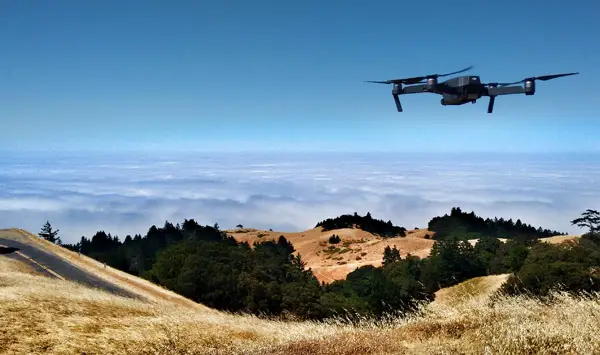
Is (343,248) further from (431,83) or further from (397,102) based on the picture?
(431,83)

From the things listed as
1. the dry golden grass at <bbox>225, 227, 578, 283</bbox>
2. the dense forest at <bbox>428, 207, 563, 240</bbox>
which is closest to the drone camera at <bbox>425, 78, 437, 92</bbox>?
the dry golden grass at <bbox>225, 227, 578, 283</bbox>

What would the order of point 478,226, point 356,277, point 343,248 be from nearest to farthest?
point 356,277, point 343,248, point 478,226

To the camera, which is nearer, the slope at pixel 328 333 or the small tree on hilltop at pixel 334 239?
the slope at pixel 328 333

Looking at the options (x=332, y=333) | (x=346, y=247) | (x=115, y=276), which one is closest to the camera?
(x=332, y=333)

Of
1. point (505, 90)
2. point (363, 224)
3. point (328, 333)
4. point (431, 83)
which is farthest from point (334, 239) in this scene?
point (328, 333)

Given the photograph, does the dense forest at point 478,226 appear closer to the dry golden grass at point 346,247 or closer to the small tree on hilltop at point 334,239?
the dry golden grass at point 346,247

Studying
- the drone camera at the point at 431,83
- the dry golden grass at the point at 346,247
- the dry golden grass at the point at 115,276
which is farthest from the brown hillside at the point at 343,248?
the drone camera at the point at 431,83

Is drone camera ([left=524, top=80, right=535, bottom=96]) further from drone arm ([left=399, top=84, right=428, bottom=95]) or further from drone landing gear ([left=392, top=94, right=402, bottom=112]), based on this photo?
drone landing gear ([left=392, top=94, right=402, bottom=112])
